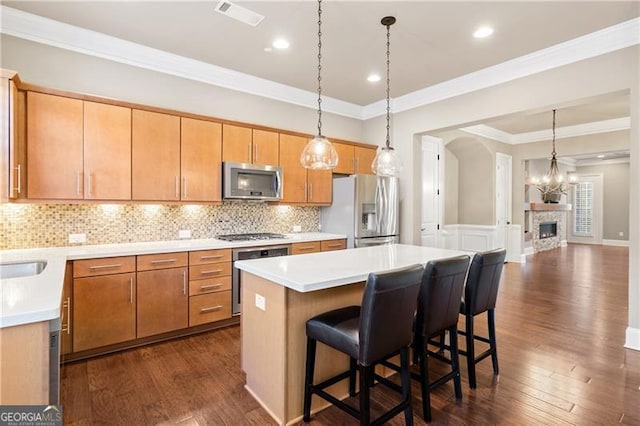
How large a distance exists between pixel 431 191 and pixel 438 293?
157 inches

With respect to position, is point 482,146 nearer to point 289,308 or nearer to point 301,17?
point 301,17

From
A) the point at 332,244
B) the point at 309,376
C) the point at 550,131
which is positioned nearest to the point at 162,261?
the point at 309,376

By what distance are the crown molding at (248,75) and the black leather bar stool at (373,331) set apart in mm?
3169

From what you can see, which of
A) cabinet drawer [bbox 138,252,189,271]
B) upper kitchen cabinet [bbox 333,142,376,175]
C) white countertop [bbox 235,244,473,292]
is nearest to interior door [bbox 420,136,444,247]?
upper kitchen cabinet [bbox 333,142,376,175]

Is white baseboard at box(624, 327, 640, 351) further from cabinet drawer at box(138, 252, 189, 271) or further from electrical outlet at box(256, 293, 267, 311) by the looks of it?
cabinet drawer at box(138, 252, 189, 271)

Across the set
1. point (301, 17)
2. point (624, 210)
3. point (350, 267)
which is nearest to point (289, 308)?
point (350, 267)

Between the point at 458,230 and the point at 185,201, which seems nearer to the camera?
the point at 185,201

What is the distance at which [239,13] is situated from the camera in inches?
114

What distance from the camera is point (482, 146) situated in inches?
276

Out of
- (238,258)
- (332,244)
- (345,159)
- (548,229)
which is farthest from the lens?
(548,229)

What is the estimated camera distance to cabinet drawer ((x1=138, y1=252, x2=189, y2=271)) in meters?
3.08

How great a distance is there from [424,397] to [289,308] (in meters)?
1.00

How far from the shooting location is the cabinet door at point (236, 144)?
3836 mm

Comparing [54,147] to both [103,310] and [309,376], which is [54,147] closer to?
[103,310]
